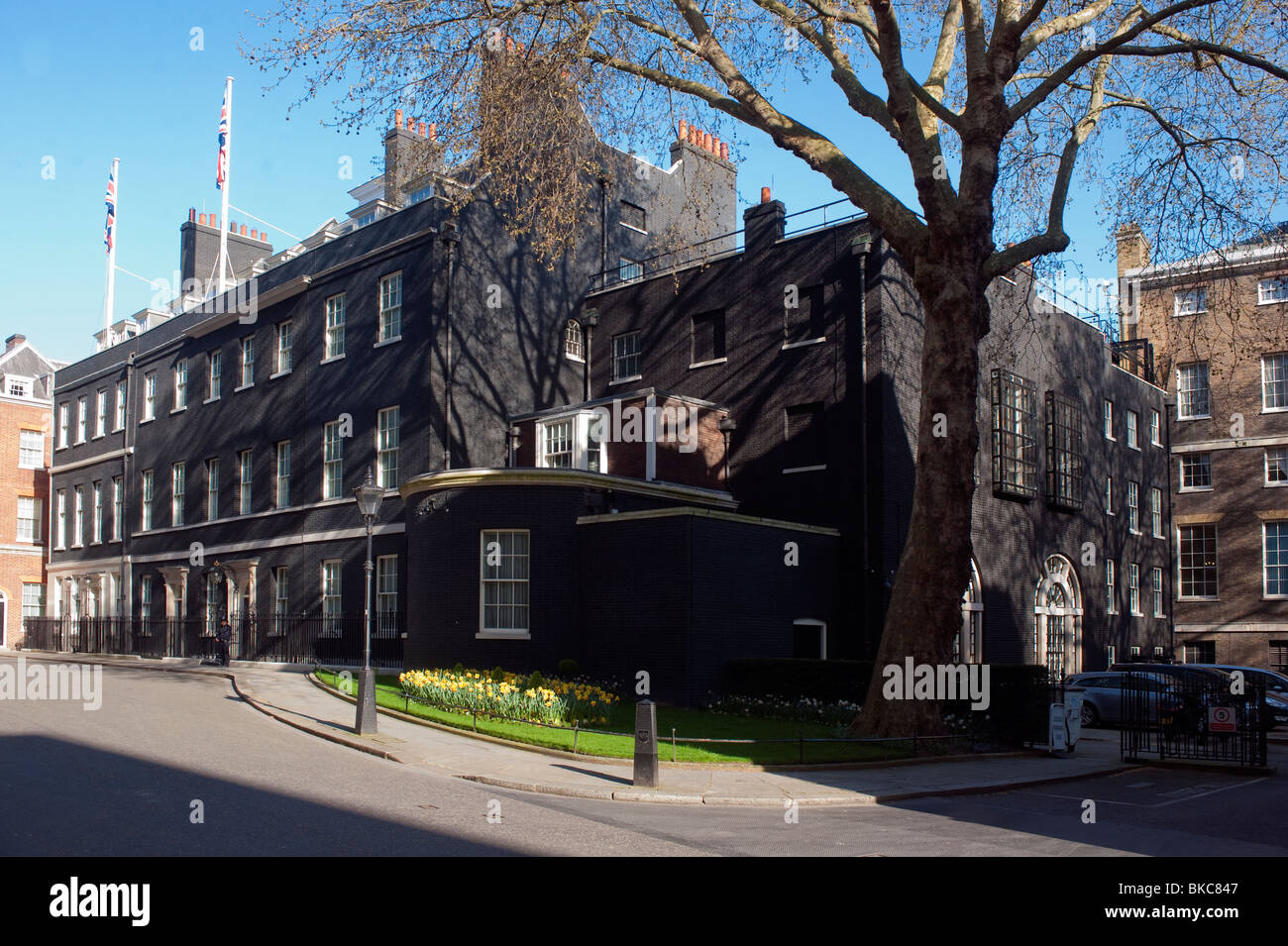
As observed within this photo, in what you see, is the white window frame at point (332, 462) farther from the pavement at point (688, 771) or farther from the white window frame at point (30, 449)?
the white window frame at point (30, 449)

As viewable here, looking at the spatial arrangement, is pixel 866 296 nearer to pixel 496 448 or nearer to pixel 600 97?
pixel 600 97

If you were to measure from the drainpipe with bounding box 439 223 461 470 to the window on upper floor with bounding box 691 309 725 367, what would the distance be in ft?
23.1

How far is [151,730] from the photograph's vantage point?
1714 centimetres

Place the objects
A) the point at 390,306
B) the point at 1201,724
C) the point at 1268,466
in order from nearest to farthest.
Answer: the point at 1201,724 < the point at 390,306 < the point at 1268,466

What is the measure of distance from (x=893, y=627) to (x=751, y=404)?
11976mm

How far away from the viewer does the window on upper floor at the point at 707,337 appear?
30.9m

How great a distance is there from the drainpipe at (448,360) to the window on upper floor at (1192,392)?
33.0 meters

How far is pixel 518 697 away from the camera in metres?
19.6

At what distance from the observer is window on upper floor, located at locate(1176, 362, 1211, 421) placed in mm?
45781

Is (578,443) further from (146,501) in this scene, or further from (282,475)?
(146,501)

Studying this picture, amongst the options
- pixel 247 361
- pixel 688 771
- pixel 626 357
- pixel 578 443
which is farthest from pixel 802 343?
pixel 247 361

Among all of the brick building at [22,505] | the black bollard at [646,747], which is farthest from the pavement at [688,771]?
the brick building at [22,505]

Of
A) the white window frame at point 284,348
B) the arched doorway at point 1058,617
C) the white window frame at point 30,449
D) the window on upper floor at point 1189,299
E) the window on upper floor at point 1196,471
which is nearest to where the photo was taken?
the window on upper floor at point 1189,299

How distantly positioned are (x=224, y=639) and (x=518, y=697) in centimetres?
1678
